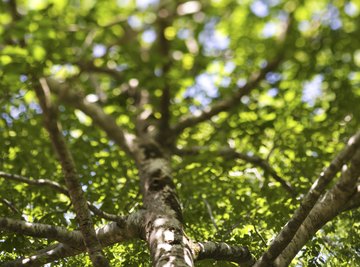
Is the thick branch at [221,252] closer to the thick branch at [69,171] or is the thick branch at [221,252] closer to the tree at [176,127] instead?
the tree at [176,127]

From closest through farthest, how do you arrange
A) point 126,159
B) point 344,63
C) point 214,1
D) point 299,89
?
point 344,63
point 214,1
point 299,89
point 126,159

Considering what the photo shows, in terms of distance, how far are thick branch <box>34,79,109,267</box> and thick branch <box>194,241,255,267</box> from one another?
1363 millimetres

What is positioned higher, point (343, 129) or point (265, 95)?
point (265, 95)

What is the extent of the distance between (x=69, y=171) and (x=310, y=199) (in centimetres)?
246

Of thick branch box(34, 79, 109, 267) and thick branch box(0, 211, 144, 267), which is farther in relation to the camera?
A: thick branch box(0, 211, 144, 267)

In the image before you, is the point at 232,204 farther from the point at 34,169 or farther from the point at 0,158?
the point at 0,158

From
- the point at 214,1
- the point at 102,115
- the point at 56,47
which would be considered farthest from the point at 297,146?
the point at 56,47

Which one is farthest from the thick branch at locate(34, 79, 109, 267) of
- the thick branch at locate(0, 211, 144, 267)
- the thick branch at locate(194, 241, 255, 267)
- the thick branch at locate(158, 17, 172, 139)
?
the thick branch at locate(158, 17, 172, 139)

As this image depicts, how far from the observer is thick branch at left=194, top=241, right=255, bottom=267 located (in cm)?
477

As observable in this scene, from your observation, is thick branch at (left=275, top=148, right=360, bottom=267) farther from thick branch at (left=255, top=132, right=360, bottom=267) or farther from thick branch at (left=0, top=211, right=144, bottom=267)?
thick branch at (left=0, top=211, right=144, bottom=267)

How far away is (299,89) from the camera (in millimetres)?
6574

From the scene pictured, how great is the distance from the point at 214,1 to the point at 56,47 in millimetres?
2765

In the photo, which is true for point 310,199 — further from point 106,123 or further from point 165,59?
point 106,123

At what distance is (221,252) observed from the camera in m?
5.00
